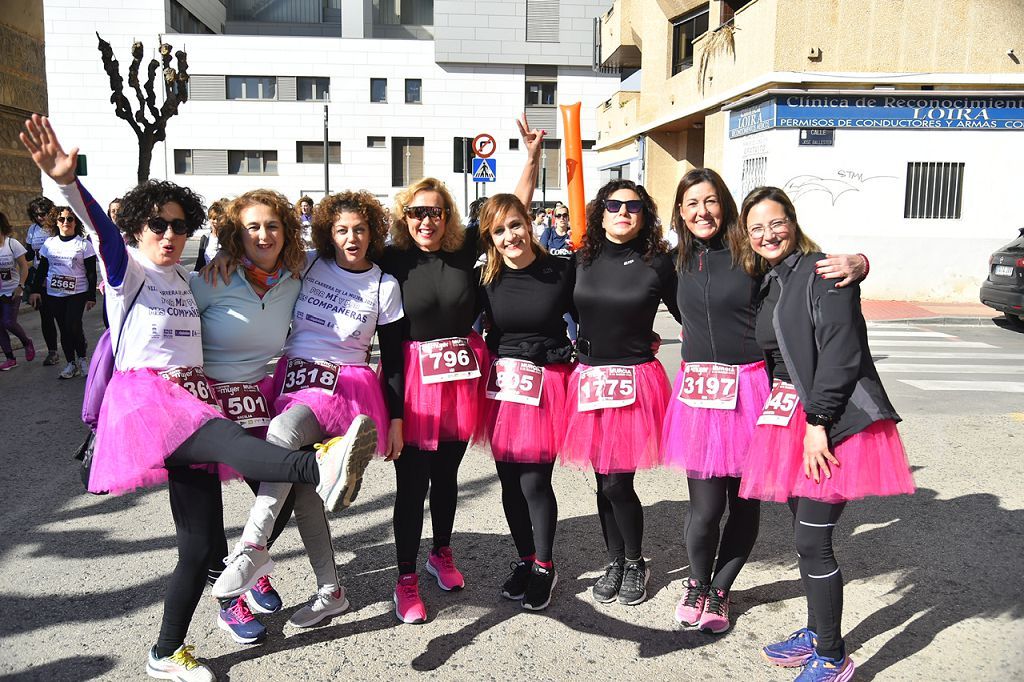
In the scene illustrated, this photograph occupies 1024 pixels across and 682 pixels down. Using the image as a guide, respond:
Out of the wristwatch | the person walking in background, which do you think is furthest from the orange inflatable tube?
the person walking in background

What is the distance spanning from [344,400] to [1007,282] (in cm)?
1280

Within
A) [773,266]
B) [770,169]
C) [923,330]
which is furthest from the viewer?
[770,169]

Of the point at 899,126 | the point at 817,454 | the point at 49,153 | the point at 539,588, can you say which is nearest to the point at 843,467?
the point at 817,454

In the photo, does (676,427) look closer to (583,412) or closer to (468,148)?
(583,412)

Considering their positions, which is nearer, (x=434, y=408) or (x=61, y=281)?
(x=434, y=408)

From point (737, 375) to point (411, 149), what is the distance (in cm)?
4246

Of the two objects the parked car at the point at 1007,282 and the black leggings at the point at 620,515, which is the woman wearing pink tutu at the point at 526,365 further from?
the parked car at the point at 1007,282

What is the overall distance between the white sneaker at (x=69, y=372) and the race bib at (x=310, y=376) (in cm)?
700

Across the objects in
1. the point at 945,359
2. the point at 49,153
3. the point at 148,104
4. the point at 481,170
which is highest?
the point at 148,104

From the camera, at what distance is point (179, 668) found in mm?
3234

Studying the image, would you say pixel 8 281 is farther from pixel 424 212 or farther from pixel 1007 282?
pixel 1007 282

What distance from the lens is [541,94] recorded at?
45.6 meters

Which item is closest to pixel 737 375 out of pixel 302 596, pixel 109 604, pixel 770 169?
pixel 302 596

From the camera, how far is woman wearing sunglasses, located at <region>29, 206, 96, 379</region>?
31.3 ft
